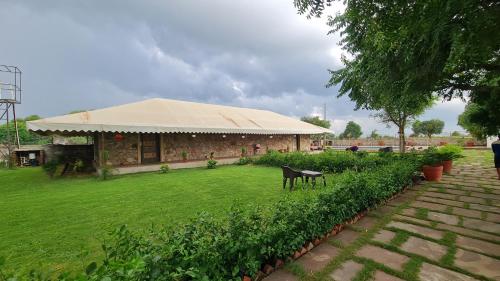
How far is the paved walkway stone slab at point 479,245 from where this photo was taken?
3.21 metres

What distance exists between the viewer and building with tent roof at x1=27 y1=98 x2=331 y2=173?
11586 mm

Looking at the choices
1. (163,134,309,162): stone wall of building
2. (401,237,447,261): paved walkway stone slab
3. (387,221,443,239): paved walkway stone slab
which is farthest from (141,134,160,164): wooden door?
(401,237,447,261): paved walkway stone slab

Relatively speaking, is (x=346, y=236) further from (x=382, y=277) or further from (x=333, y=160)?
(x=333, y=160)

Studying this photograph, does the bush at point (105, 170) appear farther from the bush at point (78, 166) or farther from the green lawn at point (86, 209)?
the bush at point (78, 166)

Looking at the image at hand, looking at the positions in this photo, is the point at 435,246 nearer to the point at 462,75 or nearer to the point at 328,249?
the point at 328,249

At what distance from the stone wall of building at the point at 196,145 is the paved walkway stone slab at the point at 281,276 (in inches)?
497

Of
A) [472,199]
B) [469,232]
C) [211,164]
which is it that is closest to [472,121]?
[472,199]

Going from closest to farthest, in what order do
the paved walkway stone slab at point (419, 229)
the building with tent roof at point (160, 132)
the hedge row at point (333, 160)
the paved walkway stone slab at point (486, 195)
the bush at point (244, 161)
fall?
the paved walkway stone slab at point (419, 229) → the paved walkway stone slab at point (486, 195) → the hedge row at point (333, 160) → the building with tent roof at point (160, 132) → the bush at point (244, 161)

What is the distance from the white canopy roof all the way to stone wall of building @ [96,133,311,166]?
3.40 feet

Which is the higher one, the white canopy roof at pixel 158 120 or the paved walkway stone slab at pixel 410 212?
the white canopy roof at pixel 158 120

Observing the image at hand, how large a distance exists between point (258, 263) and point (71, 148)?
15794 mm

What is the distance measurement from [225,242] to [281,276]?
0.86 metres

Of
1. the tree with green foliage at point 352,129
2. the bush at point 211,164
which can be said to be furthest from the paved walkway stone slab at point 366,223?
the tree with green foliage at point 352,129

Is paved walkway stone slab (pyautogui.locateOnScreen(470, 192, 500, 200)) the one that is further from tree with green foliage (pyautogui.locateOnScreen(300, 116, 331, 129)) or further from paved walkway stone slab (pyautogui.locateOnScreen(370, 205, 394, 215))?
tree with green foliage (pyautogui.locateOnScreen(300, 116, 331, 129))
